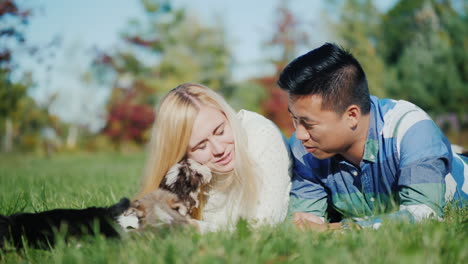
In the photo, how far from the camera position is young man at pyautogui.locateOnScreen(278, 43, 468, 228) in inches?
120

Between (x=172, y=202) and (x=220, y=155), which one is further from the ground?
(x=220, y=155)

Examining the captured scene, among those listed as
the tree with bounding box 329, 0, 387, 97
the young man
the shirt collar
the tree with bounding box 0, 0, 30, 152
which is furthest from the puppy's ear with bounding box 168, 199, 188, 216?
the tree with bounding box 329, 0, 387, 97

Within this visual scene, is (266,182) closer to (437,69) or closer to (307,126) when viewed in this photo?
(307,126)

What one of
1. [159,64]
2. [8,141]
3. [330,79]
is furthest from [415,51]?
[8,141]

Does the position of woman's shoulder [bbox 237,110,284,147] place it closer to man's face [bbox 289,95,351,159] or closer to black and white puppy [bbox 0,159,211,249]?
man's face [bbox 289,95,351,159]

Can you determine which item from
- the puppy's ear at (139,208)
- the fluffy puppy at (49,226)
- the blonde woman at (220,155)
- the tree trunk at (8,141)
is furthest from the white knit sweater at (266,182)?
the tree trunk at (8,141)

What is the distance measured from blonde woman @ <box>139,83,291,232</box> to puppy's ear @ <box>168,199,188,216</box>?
0.49m

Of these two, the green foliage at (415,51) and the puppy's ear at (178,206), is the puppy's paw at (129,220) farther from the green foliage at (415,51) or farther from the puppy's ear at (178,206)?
the green foliage at (415,51)

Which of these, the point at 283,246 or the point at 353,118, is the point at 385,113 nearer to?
the point at 353,118

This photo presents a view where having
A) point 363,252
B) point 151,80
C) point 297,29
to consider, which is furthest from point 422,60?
point 363,252

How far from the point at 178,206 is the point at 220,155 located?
0.81 metres

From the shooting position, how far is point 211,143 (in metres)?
3.47

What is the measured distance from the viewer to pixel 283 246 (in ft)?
6.94

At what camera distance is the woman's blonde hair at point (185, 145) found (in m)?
3.48
